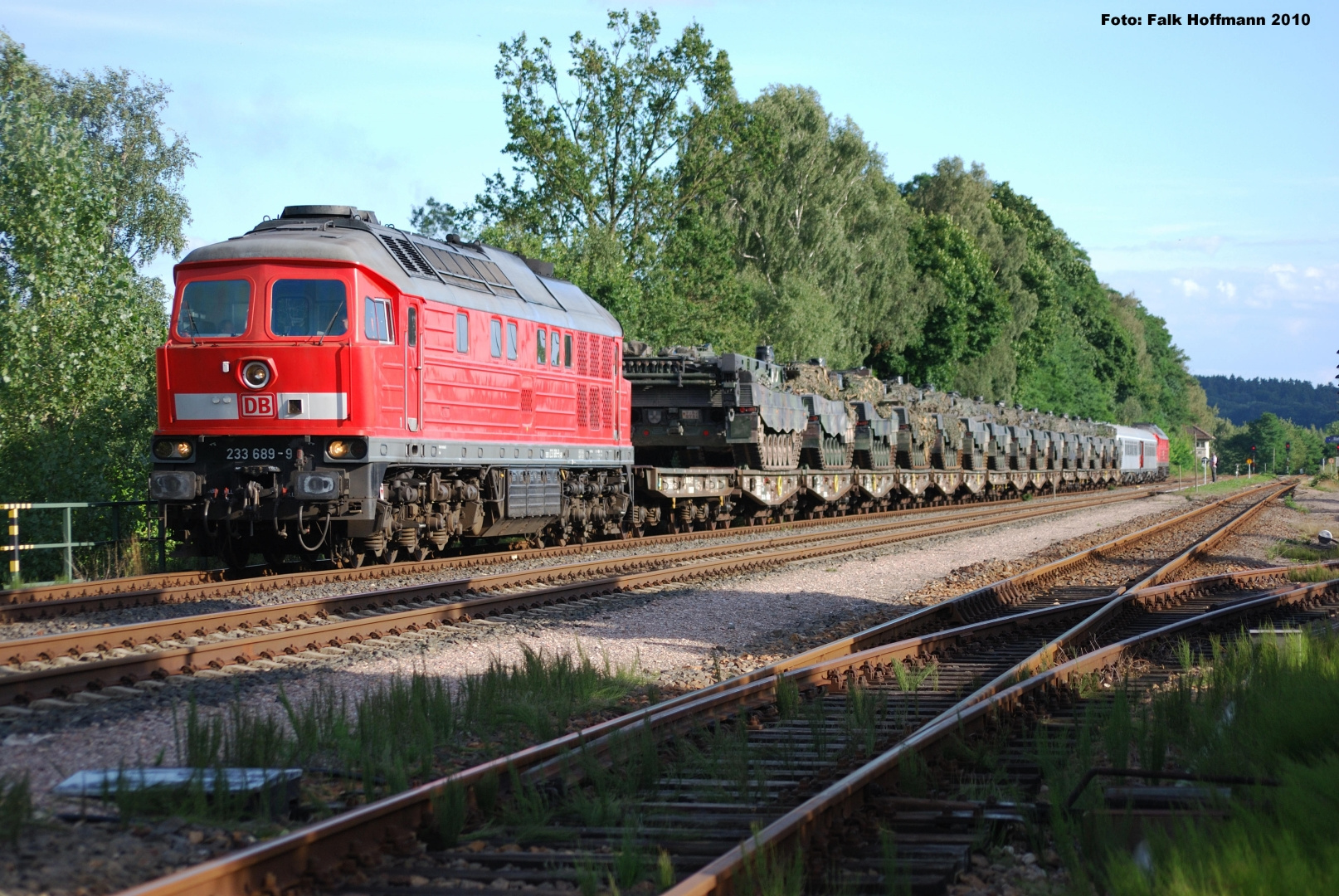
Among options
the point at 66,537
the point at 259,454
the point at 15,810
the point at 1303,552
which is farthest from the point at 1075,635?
the point at 1303,552

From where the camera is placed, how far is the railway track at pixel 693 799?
461 cm

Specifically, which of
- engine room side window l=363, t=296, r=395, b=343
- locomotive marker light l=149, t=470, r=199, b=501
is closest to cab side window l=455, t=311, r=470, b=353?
engine room side window l=363, t=296, r=395, b=343

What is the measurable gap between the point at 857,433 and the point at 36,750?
28685 millimetres

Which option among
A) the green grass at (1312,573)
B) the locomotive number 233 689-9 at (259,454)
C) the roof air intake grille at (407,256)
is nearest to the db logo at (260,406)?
the locomotive number 233 689-9 at (259,454)

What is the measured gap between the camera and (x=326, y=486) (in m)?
13.7

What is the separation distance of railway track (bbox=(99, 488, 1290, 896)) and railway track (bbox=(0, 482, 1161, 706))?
3611 millimetres

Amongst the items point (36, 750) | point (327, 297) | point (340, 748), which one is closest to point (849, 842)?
point (340, 748)

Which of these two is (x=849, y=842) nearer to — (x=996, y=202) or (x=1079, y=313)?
(x=996, y=202)

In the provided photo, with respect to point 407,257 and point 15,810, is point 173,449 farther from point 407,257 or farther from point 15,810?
point 15,810

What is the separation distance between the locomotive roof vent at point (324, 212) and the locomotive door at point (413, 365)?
1.38 metres

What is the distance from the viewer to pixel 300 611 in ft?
37.4

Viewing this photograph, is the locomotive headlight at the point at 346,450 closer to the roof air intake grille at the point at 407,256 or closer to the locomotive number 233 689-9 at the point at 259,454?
the locomotive number 233 689-9 at the point at 259,454

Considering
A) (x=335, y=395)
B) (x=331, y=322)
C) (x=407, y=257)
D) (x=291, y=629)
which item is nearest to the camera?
(x=291, y=629)

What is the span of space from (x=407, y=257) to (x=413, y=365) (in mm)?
1394
